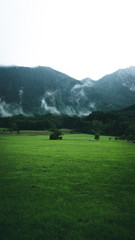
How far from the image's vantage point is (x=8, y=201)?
11.5m

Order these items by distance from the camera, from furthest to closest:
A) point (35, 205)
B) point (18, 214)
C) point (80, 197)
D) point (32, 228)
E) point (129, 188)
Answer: point (129, 188)
point (80, 197)
point (35, 205)
point (18, 214)
point (32, 228)

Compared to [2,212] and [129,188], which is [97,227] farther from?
[129,188]

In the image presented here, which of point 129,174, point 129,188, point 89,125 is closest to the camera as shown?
point 129,188

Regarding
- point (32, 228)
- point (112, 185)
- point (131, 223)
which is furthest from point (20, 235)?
point (112, 185)

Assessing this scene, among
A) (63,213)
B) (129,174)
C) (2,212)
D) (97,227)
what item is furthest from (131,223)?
(129,174)

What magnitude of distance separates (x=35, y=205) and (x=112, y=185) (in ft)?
24.8

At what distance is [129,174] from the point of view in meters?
19.2

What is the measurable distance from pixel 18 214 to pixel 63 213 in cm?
270

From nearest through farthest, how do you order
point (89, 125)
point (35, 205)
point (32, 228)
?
point (32, 228), point (35, 205), point (89, 125)

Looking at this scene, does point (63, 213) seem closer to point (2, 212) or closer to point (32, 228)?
point (32, 228)

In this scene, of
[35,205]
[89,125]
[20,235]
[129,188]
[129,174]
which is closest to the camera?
[20,235]

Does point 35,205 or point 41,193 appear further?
point 41,193

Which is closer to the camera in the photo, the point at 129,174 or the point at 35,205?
the point at 35,205

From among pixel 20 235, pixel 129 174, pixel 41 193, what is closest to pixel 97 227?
pixel 20 235
